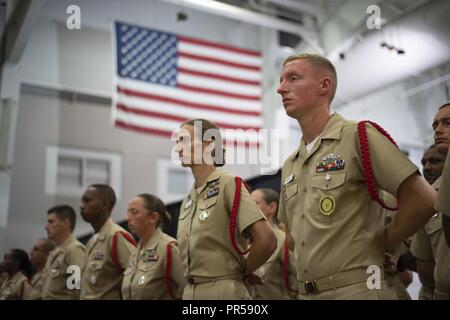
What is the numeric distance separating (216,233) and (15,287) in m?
Result: 2.90

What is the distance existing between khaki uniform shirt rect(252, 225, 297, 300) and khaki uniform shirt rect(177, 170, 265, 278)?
952 mm

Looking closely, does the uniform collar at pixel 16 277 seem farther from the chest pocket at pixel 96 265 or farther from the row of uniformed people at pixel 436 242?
the row of uniformed people at pixel 436 242

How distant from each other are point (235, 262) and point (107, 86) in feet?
18.8

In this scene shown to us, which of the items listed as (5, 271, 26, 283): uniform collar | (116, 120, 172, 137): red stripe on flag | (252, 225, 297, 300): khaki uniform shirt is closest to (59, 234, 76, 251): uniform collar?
(5, 271, 26, 283): uniform collar

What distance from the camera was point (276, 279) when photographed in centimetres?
310

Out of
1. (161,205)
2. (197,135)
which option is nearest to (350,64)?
(161,205)

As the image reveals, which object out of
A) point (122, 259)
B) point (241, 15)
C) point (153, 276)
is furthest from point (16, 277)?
point (241, 15)

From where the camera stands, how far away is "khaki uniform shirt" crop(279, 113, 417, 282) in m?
1.50

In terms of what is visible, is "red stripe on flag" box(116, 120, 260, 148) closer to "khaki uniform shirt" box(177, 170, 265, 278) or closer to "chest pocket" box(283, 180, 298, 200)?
"khaki uniform shirt" box(177, 170, 265, 278)

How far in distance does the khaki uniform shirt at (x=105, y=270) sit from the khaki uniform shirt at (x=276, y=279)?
0.86m

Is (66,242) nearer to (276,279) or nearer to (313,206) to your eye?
(276,279)

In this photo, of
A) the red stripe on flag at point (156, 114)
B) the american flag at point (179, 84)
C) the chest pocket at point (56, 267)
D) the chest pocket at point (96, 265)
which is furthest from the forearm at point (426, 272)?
the red stripe on flag at point (156, 114)

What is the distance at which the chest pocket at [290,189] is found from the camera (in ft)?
5.73
